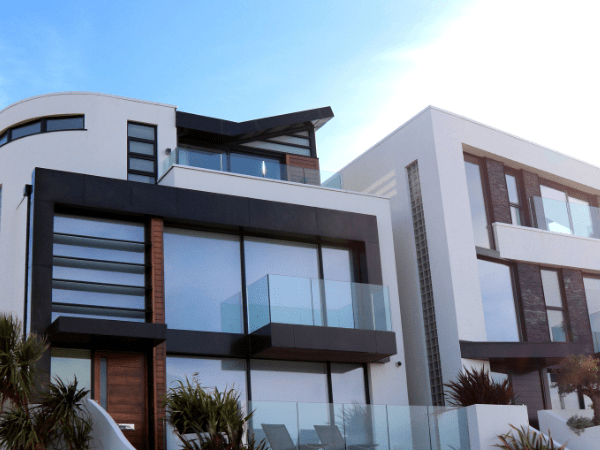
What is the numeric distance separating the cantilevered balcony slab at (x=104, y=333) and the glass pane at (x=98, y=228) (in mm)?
2149

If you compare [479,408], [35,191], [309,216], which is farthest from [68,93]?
[479,408]

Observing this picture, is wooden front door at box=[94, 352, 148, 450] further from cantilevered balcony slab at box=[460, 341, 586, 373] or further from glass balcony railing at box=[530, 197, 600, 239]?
glass balcony railing at box=[530, 197, 600, 239]

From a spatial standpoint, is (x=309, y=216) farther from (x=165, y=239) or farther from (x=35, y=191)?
(x=35, y=191)

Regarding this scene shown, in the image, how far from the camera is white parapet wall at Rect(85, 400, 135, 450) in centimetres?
1177

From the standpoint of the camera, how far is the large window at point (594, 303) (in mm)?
20634

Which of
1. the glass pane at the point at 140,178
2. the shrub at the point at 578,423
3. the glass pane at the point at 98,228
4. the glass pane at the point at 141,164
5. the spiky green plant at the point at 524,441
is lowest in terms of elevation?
the spiky green plant at the point at 524,441

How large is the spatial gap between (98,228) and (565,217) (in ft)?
44.2

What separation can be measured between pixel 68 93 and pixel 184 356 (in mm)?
7766

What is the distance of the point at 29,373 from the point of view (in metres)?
12.0

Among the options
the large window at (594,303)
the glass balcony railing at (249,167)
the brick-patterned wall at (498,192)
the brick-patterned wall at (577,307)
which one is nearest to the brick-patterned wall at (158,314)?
the glass balcony railing at (249,167)

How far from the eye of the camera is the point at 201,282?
16141 mm

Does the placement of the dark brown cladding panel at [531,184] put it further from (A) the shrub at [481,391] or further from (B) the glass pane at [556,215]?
(A) the shrub at [481,391]

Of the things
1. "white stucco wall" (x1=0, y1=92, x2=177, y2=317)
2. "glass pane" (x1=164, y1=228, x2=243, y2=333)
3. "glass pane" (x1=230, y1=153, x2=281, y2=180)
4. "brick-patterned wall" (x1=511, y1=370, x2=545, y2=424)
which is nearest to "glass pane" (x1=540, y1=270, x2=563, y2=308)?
"brick-patterned wall" (x1=511, y1=370, x2=545, y2=424)

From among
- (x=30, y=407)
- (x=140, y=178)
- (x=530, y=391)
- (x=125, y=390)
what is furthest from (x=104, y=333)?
(x=530, y=391)
